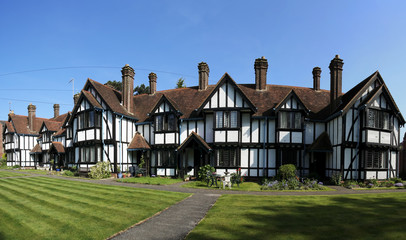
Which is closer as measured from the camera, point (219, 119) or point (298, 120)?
point (298, 120)

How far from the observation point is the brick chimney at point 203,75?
2678 centimetres

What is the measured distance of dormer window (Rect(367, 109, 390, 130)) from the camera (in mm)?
19688

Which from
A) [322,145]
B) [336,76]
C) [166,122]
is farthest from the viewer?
[166,122]

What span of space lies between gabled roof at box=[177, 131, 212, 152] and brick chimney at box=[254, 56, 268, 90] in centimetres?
857

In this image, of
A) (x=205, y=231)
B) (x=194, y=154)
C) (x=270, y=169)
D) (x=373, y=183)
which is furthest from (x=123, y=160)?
(x=373, y=183)

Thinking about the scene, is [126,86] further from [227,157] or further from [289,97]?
[289,97]

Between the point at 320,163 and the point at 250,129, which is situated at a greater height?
the point at 250,129

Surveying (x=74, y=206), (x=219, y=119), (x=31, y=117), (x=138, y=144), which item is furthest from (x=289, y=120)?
(x=31, y=117)

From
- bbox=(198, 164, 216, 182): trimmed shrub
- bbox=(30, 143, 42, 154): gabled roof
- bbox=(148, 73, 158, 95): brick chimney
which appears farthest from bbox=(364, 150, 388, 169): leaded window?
bbox=(30, 143, 42, 154): gabled roof

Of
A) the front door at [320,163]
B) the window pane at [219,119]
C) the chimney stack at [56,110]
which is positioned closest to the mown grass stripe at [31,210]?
the window pane at [219,119]

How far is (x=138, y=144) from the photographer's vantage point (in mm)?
24797

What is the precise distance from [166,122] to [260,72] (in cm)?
1089

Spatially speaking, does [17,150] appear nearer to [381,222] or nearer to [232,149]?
[232,149]

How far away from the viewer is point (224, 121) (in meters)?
22.0
